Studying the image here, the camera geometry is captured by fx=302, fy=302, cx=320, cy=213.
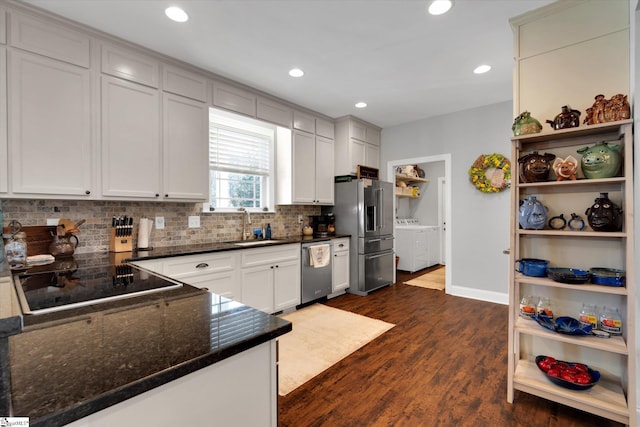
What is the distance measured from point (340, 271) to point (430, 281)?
1855 millimetres

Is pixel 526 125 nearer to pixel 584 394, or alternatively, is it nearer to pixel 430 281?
pixel 584 394

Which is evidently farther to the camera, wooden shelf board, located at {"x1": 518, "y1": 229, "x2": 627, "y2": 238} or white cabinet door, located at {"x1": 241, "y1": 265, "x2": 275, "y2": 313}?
white cabinet door, located at {"x1": 241, "y1": 265, "x2": 275, "y2": 313}

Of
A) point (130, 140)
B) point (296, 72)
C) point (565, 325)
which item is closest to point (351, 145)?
point (296, 72)

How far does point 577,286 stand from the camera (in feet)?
5.78

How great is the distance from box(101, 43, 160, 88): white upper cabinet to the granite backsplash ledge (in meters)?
1.11

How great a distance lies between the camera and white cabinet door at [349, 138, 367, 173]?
463cm

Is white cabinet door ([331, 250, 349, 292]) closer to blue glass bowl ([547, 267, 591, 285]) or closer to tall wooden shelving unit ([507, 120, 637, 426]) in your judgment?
tall wooden shelving unit ([507, 120, 637, 426])

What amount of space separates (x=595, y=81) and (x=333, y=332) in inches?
111

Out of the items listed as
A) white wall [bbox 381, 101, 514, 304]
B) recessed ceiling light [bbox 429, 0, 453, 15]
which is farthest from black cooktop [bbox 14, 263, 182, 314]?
white wall [bbox 381, 101, 514, 304]

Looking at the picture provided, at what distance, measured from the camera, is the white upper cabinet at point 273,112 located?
11.9 feet

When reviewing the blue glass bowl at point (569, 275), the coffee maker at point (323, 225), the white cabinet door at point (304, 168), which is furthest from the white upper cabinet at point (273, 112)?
the blue glass bowl at point (569, 275)

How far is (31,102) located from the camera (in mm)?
2123

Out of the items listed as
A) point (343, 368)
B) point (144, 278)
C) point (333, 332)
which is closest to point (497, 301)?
point (333, 332)

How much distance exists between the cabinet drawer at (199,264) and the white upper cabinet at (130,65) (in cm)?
160
